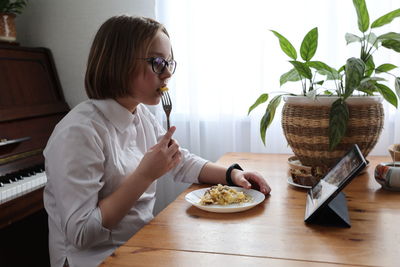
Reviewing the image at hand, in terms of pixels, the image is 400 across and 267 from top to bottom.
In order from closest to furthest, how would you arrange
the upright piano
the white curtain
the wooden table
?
the wooden table → the upright piano → the white curtain

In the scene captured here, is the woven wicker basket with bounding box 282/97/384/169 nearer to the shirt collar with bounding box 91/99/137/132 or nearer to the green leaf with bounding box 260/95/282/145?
the green leaf with bounding box 260/95/282/145

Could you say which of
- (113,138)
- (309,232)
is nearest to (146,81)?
(113,138)

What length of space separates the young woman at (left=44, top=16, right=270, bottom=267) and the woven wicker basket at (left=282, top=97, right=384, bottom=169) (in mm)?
230

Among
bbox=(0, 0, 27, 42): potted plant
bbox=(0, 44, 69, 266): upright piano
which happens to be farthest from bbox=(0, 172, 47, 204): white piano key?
bbox=(0, 0, 27, 42): potted plant

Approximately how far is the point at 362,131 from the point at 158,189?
1.40 m

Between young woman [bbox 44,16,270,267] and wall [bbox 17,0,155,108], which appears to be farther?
wall [bbox 17,0,155,108]

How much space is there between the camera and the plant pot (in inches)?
84.5

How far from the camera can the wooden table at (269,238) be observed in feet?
2.46

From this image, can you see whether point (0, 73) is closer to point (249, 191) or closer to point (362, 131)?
point (249, 191)

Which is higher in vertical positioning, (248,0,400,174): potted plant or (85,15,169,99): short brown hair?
(85,15,169,99): short brown hair

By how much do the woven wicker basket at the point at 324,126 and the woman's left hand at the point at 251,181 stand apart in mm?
208

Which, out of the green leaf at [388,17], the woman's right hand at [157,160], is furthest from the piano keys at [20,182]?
the green leaf at [388,17]

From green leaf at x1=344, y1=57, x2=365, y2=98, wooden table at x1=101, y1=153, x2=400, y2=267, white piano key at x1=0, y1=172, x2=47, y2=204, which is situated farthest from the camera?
white piano key at x1=0, y1=172, x2=47, y2=204

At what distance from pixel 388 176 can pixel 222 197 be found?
0.50 m
